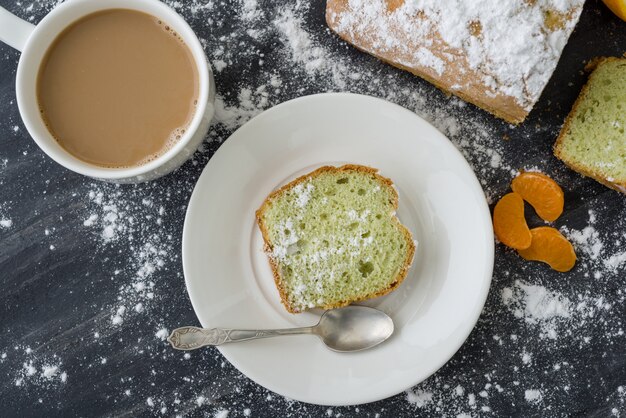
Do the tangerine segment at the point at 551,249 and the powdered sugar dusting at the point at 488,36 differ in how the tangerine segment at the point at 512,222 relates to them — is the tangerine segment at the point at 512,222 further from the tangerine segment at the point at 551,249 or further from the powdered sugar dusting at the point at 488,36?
the powdered sugar dusting at the point at 488,36

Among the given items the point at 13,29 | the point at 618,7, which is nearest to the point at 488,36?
the point at 618,7

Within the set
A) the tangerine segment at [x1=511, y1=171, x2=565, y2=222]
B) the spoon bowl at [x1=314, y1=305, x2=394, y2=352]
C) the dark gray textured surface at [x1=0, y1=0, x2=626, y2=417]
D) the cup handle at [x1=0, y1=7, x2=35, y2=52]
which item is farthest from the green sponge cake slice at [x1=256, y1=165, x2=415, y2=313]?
the cup handle at [x1=0, y1=7, x2=35, y2=52]

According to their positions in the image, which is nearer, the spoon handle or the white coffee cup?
the white coffee cup

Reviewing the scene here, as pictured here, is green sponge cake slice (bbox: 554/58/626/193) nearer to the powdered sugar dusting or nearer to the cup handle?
the powdered sugar dusting

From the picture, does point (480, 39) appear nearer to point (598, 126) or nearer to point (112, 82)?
point (598, 126)

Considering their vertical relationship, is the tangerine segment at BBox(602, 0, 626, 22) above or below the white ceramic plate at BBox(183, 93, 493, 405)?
above

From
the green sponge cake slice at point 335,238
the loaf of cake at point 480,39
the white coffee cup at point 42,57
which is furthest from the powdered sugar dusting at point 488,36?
the white coffee cup at point 42,57
